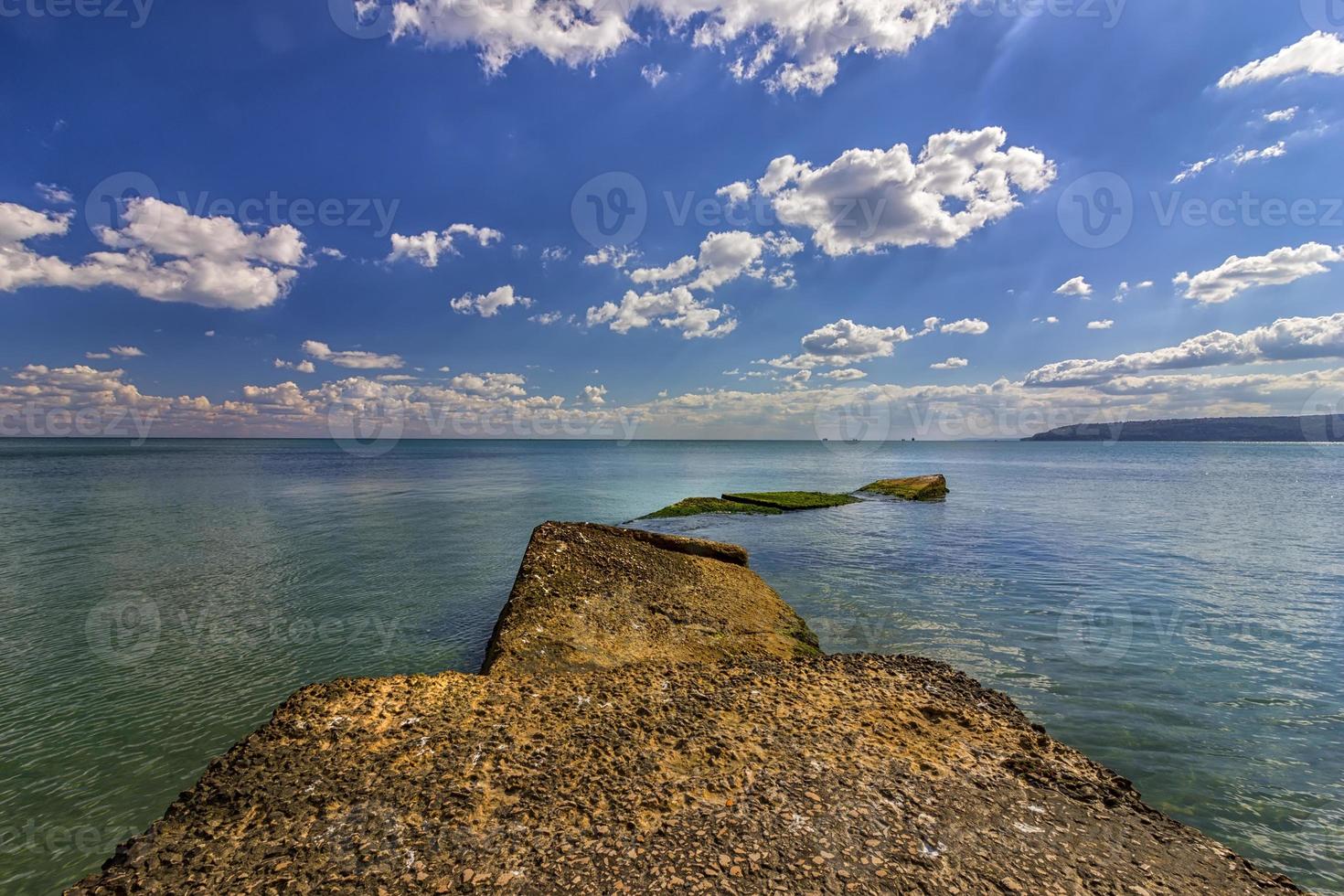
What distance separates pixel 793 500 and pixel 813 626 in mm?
24541

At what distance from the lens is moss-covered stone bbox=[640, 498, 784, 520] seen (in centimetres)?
3586

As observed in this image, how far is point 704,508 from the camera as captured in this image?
123 feet

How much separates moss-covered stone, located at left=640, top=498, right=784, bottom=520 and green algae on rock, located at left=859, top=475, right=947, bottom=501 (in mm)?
13328

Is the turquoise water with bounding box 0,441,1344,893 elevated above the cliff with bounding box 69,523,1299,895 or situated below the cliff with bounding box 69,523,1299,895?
below

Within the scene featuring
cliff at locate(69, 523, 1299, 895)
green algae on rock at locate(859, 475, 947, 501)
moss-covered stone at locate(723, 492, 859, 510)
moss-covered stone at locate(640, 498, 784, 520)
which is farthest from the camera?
green algae on rock at locate(859, 475, 947, 501)

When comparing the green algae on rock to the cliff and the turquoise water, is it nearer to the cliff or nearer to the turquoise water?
the turquoise water

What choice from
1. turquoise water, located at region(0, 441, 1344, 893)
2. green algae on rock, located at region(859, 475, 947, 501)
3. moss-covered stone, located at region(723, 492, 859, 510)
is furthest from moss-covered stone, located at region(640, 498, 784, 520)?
green algae on rock, located at region(859, 475, 947, 501)

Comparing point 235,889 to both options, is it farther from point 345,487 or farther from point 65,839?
point 345,487

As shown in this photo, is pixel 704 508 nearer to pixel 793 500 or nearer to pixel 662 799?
pixel 793 500

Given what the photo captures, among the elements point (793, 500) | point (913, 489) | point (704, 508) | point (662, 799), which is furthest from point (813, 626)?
point (913, 489)

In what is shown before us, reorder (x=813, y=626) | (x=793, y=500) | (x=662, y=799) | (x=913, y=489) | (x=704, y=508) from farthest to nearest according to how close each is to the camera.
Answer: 1. (x=913, y=489)
2. (x=793, y=500)
3. (x=704, y=508)
4. (x=813, y=626)
5. (x=662, y=799)

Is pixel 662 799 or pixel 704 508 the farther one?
pixel 704 508

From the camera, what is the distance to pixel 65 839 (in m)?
6.73

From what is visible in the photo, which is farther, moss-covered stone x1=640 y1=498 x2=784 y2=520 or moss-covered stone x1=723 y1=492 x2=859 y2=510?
moss-covered stone x1=723 y1=492 x2=859 y2=510
